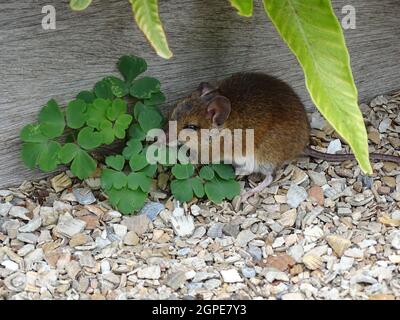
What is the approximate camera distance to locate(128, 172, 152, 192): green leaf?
386cm

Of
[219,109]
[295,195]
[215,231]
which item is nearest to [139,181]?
[215,231]

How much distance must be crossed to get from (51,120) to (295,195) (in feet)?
3.79

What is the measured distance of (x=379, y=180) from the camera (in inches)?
163

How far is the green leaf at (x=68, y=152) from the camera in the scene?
3.88 metres

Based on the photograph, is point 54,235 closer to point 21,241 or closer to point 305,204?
point 21,241

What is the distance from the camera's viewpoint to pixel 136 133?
4.00 metres

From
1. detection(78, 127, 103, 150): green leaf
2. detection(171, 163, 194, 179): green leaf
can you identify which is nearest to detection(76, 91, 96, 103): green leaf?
detection(78, 127, 103, 150): green leaf

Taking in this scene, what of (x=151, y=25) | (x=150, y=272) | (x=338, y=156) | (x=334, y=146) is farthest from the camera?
(x=334, y=146)

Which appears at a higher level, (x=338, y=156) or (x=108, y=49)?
(x=108, y=49)

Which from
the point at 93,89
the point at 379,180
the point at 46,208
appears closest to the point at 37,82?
the point at 93,89

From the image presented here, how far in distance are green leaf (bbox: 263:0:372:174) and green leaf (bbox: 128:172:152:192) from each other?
86cm

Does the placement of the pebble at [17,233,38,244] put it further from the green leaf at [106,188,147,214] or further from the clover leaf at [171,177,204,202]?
the clover leaf at [171,177,204,202]

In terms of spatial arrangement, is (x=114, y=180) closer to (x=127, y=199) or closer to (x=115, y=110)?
(x=127, y=199)

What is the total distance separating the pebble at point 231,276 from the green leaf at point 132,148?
71 cm
